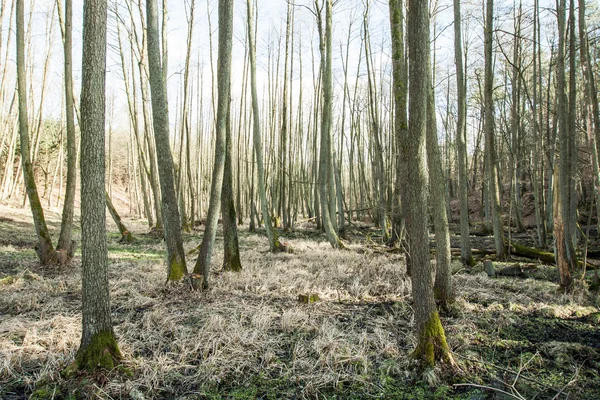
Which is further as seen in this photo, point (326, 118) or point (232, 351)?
point (326, 118)

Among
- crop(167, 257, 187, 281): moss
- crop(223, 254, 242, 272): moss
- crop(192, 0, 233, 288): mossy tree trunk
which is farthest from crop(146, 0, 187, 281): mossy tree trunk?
crop(223, 254, 242, 272): moss

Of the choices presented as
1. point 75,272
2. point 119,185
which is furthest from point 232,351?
point 119,185

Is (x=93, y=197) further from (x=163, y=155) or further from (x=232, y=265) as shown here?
(x=232, y=265)

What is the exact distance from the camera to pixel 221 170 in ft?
19.1

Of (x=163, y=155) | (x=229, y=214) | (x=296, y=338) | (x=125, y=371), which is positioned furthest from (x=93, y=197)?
(x=229, y=214)

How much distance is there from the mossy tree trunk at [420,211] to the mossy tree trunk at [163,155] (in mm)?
3672

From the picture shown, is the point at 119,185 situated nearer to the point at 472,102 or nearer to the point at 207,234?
the point at 472,102

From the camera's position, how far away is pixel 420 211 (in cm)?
310

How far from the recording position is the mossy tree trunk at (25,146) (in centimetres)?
639

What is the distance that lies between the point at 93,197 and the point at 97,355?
49.0 inches

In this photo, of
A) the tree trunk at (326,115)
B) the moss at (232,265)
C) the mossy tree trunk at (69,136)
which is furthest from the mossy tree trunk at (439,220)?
the mossy tree trunk at (69,136)

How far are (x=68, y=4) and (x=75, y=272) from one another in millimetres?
4908

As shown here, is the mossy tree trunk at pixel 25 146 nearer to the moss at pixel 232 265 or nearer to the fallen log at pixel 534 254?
the moss at pixel 232 265

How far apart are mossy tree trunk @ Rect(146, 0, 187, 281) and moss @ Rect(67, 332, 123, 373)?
8.22 ft
